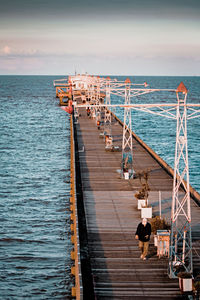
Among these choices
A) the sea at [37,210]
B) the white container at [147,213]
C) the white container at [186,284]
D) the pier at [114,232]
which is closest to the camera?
the white container at [186,284]

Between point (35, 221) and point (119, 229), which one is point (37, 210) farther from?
point (119, 229)

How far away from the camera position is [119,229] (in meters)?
15.5

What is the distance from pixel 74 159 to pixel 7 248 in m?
8.89

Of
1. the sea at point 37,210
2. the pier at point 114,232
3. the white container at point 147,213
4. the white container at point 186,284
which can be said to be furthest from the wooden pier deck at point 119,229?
the sea at point 37,210

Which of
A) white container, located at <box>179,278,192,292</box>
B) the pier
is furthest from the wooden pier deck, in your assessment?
white container, located at <box>179,278,192,292</box>

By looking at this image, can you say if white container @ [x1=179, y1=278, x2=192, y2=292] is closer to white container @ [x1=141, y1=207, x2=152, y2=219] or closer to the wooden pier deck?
the wooden pier deck

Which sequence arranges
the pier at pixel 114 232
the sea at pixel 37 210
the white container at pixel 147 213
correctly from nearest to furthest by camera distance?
1. the pier at pixel 114 232
2. the white container at pixel 147 213
3. the sea at pixel 37 210

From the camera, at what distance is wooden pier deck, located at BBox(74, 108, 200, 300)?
37.7 ft

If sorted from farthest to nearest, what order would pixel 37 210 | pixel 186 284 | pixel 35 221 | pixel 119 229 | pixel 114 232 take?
1. pixel 37 210
2. pixel 35 221
3. pixel 119 229
4. pixel 114 232
5. pixel 186 284

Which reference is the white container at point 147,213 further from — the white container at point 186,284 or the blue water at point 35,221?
the white container at point 186,284

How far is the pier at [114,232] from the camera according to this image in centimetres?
1148

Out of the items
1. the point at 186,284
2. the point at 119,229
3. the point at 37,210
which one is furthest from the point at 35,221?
the point at 186,284

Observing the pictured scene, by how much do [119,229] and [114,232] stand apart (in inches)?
13.1

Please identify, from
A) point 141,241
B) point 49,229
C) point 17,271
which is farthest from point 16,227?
point 141,241
